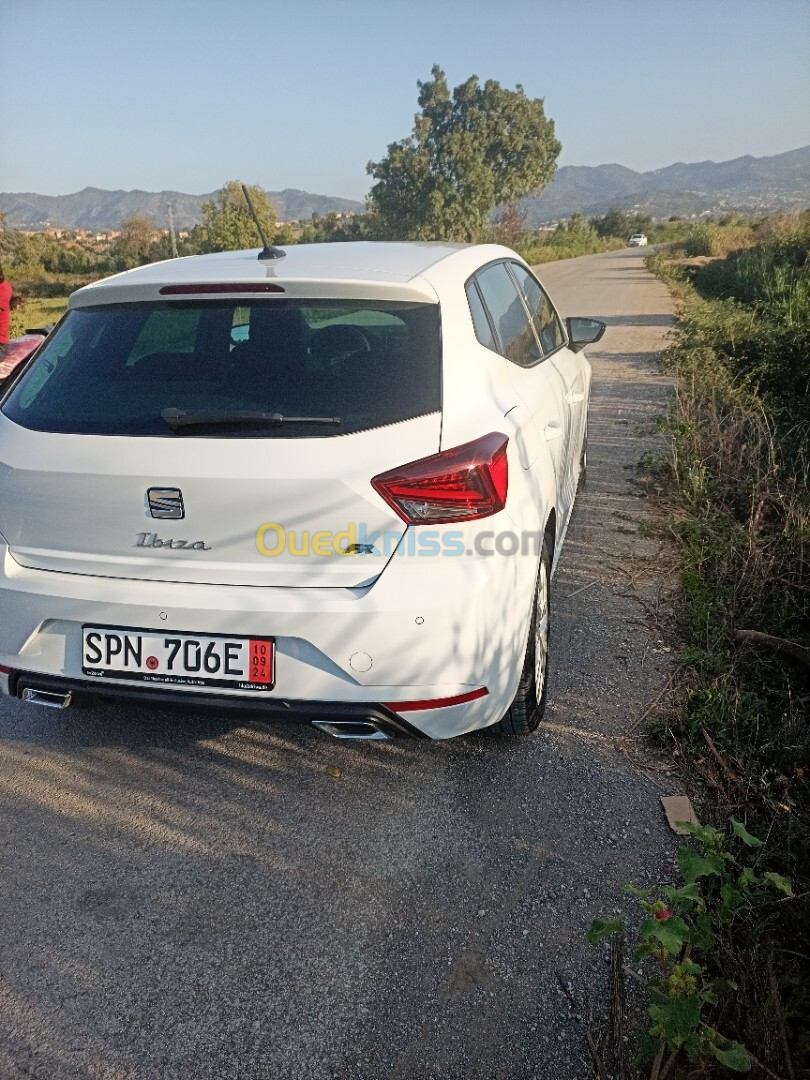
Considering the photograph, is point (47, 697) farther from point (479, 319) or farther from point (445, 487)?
point (479, 319)

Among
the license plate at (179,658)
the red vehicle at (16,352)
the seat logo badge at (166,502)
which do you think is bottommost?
the license plate at (179,658)

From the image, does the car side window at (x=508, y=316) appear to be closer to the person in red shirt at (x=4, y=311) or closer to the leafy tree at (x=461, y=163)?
the person in red shirt at (x=4, y=311)

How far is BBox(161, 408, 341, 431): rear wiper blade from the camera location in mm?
2391

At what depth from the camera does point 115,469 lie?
2.42 m

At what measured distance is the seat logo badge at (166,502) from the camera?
7.85 ft

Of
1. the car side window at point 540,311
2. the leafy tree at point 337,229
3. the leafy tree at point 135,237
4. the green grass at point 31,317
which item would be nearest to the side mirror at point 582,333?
the car side window at point 540,311

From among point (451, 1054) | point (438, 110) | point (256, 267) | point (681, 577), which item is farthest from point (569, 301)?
point (438, 110)

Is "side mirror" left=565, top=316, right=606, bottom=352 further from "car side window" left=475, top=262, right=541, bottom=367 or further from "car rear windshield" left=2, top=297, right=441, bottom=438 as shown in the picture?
"car rear windshield" left=2, top=297, right=441, bottom=438

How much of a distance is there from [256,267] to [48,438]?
35.3 inches

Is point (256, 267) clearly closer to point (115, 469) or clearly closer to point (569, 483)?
point (115, 469)

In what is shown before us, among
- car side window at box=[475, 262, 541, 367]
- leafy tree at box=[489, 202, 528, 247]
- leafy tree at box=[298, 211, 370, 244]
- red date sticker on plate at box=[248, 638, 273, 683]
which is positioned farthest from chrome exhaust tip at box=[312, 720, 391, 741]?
leafy tree at box=[489, 202, 528, 247]

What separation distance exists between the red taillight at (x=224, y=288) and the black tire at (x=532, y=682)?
1.31 meters

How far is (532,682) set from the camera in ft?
9.80

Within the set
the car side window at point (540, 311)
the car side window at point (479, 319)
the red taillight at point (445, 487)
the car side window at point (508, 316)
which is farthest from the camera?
the car side window at point (540, 311)
